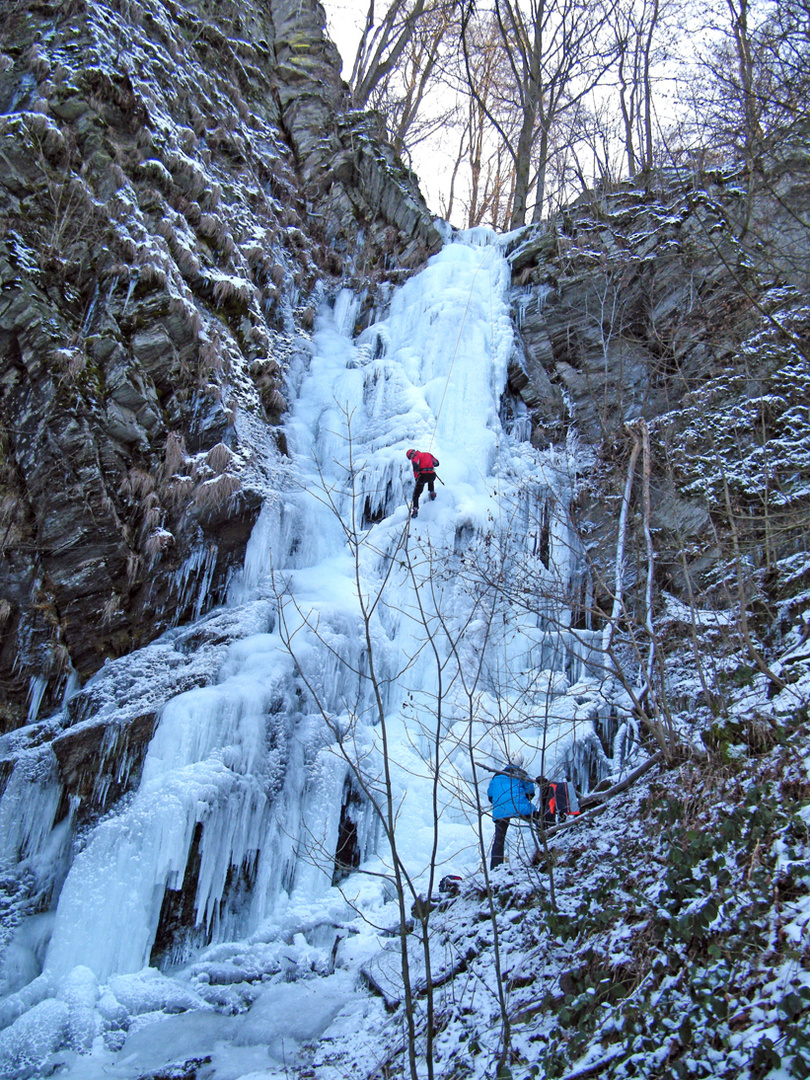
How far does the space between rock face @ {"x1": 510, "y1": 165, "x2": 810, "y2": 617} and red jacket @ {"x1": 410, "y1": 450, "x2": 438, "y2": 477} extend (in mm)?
2010

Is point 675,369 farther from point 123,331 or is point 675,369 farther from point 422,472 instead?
point 123,331

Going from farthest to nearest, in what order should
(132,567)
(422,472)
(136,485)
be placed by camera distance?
(422,472), (136,485), (132,567)

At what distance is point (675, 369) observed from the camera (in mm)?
8469

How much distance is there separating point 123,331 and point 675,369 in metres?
6.90

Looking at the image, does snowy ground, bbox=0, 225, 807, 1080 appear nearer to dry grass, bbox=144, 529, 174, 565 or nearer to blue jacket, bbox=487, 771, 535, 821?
blue jacket, bbox=487, 771, 535, 821

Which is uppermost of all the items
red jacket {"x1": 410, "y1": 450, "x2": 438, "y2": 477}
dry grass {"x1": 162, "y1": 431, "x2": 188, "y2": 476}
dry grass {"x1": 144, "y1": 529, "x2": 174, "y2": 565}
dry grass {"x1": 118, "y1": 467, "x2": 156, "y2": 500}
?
red jacket {"x1": 410, "y1": 450, "x2": 438, "y2": 477}

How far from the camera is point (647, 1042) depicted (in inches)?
82.0

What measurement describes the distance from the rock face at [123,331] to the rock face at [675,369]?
4.14m

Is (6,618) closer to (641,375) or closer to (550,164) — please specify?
(641,375)

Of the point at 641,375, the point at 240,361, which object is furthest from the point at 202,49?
the point at 641,375

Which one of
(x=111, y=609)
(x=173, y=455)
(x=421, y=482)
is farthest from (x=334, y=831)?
(x=173, y=455)

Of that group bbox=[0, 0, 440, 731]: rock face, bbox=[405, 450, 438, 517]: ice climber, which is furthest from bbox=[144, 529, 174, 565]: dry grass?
bbox=[405, 450, 438, 517]: ice climber

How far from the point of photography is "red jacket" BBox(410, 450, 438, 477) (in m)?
7.93

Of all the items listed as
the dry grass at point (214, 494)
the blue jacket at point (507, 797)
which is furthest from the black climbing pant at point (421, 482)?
the blue jacket at point (507, 797)
